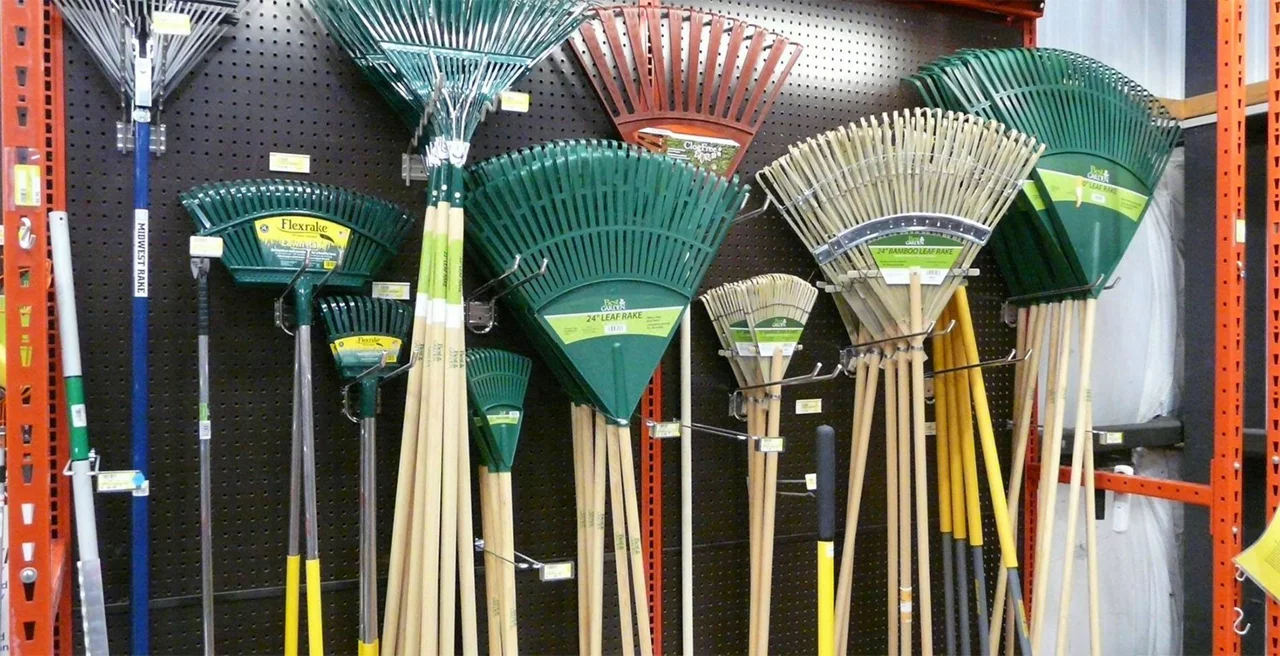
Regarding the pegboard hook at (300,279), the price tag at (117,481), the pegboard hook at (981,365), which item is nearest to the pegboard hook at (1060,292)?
the pegboard hook at (981,365)

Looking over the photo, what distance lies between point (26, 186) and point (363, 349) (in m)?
0.57

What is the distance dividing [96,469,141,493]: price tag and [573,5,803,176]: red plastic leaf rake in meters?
1.09

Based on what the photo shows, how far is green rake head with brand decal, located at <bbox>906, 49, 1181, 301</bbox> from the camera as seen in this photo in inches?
82.5

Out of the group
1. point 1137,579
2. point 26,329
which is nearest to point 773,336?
point 26,329

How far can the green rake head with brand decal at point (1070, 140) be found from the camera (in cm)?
210

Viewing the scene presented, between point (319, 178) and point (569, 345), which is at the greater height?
point (319, 178)

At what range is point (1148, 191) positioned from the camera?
7.23 ft

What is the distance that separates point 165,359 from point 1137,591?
2513 mm

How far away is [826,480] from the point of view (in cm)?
176

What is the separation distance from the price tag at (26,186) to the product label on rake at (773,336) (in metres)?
1.29

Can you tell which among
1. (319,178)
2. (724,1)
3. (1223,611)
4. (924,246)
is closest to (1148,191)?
(924,246)

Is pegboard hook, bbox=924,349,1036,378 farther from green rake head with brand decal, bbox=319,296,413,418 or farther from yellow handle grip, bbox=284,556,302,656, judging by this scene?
yellow handle grip, bbox=284,556,302,656

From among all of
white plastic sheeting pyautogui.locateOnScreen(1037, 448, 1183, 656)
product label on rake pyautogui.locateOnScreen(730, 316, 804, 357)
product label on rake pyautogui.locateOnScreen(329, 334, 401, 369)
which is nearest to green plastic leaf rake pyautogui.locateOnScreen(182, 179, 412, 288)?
product label on rake pyautogui.locateOnScreen(329, 334, 401, 369)

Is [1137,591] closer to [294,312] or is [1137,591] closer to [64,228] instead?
[294,312]
